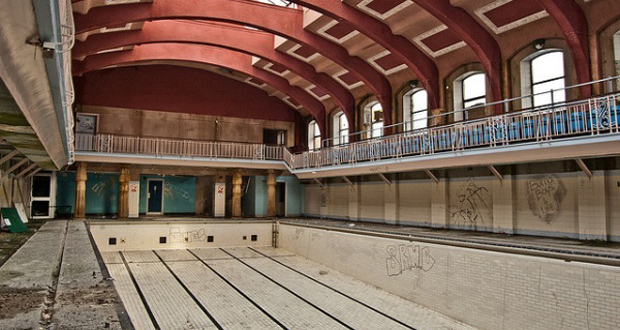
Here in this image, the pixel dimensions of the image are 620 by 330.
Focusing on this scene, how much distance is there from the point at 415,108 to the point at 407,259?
8.78 meters

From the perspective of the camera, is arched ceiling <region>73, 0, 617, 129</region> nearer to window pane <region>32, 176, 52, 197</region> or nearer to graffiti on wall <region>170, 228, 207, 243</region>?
window pane <region>32, 176, 52, 197</region>

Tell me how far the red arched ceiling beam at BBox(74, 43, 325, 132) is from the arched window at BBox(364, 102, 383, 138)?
14.3 feet

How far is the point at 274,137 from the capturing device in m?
27.2

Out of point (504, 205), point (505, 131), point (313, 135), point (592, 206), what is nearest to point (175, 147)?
point (313, 135)

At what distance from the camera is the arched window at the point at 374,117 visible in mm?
20547

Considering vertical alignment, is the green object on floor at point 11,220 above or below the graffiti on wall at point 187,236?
above

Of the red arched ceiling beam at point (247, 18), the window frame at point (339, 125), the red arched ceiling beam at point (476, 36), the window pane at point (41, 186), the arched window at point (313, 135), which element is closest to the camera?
the red arched ceiling beam at point (476, 36)

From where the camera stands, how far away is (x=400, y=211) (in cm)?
1795

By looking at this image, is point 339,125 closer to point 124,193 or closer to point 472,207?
point 472,207

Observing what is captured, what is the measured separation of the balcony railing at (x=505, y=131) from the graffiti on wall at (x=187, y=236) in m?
7.15

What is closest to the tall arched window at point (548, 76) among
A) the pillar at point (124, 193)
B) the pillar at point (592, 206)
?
the pillar at point (592, 206)

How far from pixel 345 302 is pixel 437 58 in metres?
10.2

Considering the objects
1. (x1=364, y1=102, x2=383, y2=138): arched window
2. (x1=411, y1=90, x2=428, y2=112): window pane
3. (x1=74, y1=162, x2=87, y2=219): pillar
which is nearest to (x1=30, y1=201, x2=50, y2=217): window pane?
(x1=74, y1=162, x2=87, y2=219): pillar

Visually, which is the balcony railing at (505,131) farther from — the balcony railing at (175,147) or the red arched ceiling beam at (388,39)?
the balcony railing at (175,147)
